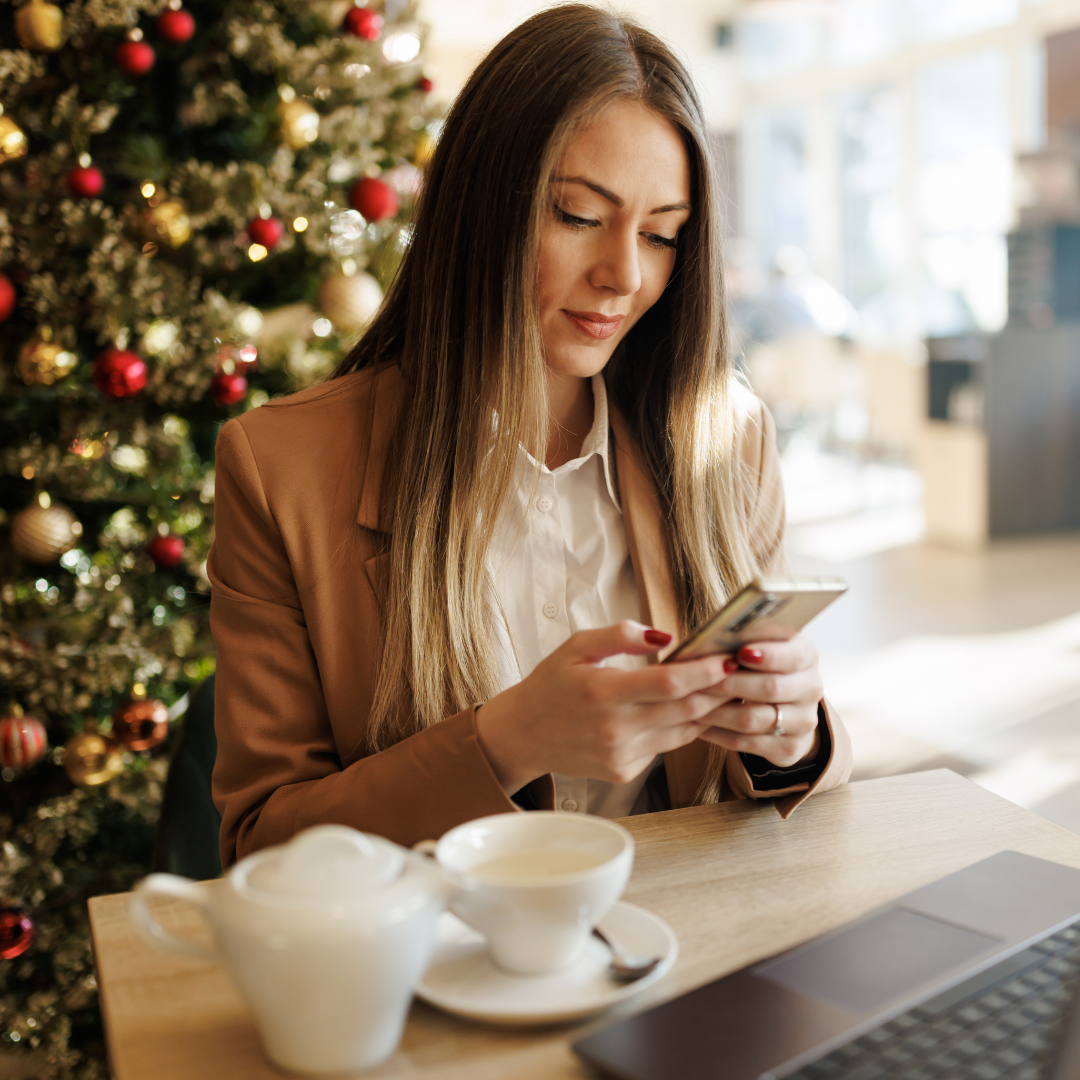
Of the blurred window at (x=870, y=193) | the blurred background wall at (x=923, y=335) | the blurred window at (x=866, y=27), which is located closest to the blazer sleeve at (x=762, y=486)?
the blurred background wall at (x=923, y=335)

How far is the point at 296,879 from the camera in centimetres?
58

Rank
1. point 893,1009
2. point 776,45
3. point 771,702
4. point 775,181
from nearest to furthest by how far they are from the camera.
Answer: point 893,1009 → point 771,702 → point 776,45 → point 775,181

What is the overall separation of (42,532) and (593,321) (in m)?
1.11

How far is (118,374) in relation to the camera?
1.83 m

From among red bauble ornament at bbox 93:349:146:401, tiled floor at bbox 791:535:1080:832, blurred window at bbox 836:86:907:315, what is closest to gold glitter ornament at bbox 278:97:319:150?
red bauble ornament at bbox 93:349:146:401

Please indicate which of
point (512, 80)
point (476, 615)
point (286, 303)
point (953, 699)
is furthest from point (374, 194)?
point (953, 699)

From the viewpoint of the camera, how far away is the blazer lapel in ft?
3.87

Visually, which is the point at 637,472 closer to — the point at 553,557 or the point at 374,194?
the point at 553,557

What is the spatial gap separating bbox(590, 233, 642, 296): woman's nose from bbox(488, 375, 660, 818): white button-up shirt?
20cm

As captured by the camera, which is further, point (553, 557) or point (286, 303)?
point (286, 303)

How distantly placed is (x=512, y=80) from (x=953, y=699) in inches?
114

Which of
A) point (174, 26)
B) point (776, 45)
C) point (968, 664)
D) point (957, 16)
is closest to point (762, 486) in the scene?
point (174, 26)

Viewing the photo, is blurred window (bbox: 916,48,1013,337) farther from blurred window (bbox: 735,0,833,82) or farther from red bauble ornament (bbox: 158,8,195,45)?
red bauble ornament (bbox: 158,8,195,45)

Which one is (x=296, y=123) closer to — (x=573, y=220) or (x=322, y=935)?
(x=573, y=220)
